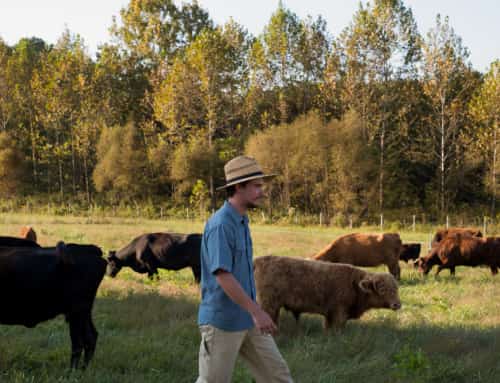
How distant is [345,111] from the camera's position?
44250 millimetres

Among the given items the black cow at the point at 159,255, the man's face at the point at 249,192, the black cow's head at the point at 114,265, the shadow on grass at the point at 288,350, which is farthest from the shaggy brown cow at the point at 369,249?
the man's face at the point at 249,192

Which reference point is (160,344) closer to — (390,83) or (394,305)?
(394,305)

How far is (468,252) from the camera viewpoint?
16484mm

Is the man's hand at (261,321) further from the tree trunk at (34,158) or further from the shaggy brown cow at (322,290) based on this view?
the tree trunk at (34,158)

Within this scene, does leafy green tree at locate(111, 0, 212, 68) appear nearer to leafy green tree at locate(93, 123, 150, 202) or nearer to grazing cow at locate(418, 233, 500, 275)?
leafy green tree at locate(93, 123, 150, 202)

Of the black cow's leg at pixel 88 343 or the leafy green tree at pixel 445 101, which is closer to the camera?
the black cow's leg at pixel 88 343

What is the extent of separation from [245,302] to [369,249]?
12.0m

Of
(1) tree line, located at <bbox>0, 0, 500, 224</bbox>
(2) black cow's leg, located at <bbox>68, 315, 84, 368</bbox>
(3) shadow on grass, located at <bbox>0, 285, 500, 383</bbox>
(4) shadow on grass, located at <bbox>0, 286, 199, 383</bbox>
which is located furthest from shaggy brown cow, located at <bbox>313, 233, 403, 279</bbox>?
(1) tree line, located at <bbox>0, 0, 500, 224</bbox>

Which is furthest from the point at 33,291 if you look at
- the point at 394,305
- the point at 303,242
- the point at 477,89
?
the point at 477,89

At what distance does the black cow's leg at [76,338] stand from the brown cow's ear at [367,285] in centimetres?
413

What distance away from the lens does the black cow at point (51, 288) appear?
6254mm

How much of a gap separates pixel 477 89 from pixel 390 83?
626 cm

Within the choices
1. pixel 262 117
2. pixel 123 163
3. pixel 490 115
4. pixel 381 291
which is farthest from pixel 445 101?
pixel 381 291

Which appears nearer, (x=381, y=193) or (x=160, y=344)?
(x=160, y=344)
